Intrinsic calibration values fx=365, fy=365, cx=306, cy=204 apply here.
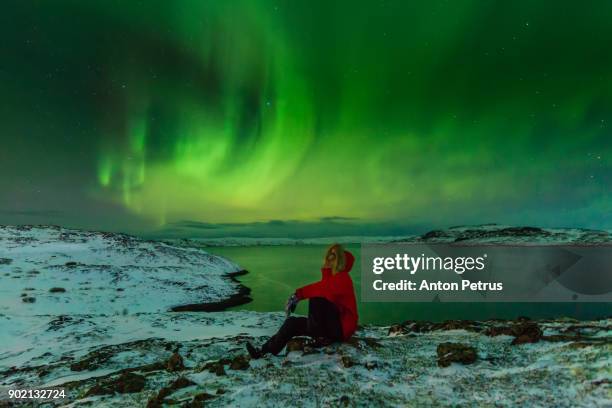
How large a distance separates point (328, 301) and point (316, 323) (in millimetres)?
677

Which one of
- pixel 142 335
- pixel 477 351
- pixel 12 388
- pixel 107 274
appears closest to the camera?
pixel 477 351

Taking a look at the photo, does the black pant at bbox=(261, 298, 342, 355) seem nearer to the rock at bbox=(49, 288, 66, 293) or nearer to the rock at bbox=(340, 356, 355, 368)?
the rock at bbox=(340, 356, 355, 368)

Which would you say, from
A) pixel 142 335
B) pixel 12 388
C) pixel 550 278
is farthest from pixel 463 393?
pixel 550 278

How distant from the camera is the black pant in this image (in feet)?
27.8

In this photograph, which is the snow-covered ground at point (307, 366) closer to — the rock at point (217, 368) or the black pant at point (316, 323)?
the rock at point (217, 368)

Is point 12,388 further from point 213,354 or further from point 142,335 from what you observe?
point 142,335

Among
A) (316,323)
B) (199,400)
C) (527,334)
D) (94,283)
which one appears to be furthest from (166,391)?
(94,283)

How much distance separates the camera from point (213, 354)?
13586 millimetres

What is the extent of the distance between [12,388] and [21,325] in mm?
14652

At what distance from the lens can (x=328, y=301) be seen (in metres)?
8.38

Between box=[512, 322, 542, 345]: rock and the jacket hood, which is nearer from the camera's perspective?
the jacket hood

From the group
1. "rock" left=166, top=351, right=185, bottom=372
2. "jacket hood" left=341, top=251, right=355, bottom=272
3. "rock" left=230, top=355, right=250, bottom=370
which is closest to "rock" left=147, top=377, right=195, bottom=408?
"rock" left=230, top=355, right=250, bottom=370

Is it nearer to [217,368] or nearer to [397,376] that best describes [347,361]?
[397,376]

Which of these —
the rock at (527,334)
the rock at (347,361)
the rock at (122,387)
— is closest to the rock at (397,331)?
the rock at (527,334)
